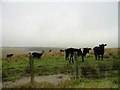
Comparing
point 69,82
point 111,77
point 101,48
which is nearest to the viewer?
point 69,82

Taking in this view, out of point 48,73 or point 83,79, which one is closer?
point 83,79

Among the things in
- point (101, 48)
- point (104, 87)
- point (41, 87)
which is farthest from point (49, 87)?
point (101, 48)

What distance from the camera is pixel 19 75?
17.6m

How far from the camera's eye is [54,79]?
15.6 metres

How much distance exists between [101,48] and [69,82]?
11104 millimetres

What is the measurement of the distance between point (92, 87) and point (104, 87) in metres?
0.47

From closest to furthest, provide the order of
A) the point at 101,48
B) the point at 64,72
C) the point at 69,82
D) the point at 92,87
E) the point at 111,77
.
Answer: the point at 92,87, the point at 69,82, the point at 111,77, the point at 64,72, the point at 101,48

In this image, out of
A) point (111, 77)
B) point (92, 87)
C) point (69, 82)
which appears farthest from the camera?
point (111, 77)

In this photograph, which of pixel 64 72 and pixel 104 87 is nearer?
pixel 104 87

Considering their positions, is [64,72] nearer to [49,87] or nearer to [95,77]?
[95,77]

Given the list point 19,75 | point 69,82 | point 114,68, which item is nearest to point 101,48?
point 114,68

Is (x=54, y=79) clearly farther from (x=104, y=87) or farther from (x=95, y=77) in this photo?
(x=104, y=87)

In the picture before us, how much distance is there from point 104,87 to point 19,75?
21.1 feet

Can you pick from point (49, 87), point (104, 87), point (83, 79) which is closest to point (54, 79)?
point (83, 79)
